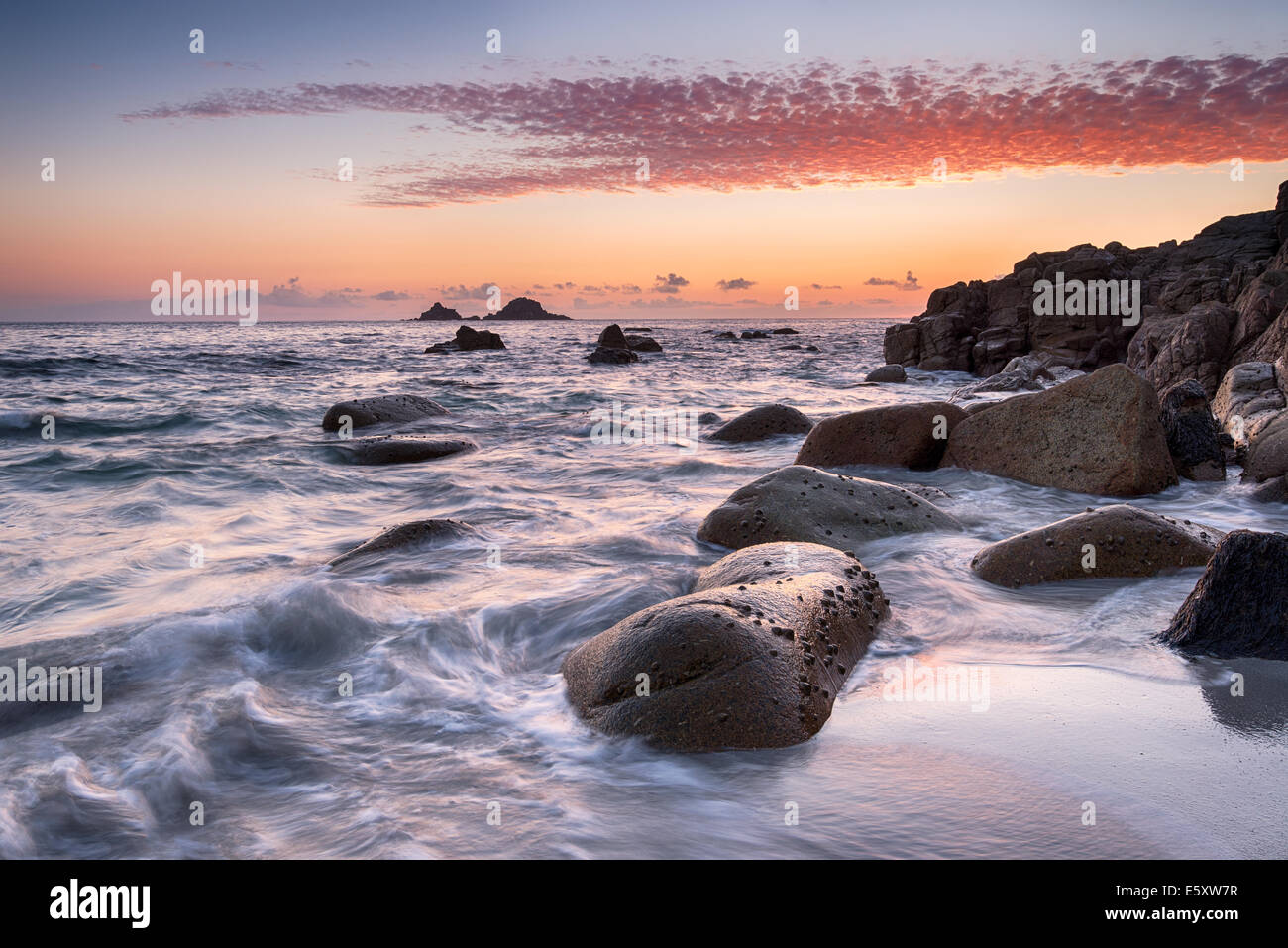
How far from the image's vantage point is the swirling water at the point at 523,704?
114 inches

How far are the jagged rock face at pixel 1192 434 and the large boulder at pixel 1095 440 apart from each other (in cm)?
39

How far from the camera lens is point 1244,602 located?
4.05 meters

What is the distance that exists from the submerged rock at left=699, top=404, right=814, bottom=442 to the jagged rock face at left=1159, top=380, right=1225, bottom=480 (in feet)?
17.6

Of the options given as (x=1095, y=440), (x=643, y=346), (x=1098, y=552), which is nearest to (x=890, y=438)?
(x=1095, y=440)

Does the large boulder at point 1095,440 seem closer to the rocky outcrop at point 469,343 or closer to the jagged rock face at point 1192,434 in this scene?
the jagged rock face at point 1192,434

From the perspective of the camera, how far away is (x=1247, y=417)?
375 inches

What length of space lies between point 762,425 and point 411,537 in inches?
289

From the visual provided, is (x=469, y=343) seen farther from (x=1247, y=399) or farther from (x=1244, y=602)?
(x=1244, y=602)

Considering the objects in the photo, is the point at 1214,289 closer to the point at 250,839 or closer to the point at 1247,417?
the point at 1247,417

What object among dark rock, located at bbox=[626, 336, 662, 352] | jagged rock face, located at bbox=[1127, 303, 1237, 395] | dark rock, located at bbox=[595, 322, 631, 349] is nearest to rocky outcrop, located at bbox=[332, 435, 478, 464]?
jagged rock face, located at bbox=[1127, 303, 1237, 395]

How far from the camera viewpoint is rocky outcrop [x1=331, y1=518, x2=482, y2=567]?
665 centimetres

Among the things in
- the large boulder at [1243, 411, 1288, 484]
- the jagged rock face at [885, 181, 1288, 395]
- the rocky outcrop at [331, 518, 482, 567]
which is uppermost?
the jagged rock face at [885, 181, 1288, 395]

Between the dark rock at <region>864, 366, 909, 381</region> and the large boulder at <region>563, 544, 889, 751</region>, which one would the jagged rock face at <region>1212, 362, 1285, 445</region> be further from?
the dark rock at <region>864, 366, 909, 381</region>

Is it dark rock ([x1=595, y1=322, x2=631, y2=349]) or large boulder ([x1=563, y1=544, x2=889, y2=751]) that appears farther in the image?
dark rock ([x1=595, y1=322, x2=631, y2=349])
